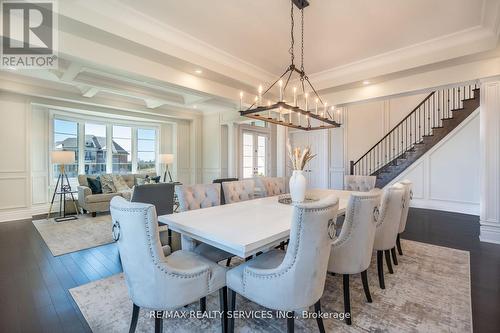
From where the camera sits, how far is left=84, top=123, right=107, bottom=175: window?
21.3 ft

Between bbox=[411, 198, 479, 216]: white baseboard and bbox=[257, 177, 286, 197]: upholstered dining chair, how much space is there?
451cm

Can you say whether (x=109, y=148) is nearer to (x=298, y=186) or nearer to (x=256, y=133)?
(x=256, y=133)

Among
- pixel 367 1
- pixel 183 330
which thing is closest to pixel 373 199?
pixel 183 330

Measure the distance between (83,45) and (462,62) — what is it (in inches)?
194

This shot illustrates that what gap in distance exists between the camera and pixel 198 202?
105 inches

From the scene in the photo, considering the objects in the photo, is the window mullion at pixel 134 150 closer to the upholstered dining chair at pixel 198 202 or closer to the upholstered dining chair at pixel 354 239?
the upholstered dining chair at pixel 198 202

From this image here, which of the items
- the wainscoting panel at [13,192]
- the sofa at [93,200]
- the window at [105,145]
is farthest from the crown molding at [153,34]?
the window at [105,145]

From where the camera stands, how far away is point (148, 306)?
144 cm

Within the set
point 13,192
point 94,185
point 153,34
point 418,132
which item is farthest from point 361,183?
point 13,192

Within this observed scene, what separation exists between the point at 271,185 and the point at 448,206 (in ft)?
16.4

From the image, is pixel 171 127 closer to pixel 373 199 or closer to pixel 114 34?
pixel 114 34

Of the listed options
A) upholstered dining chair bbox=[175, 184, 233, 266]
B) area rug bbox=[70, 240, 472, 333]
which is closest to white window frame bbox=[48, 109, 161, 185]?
area rug bbox=[70, 240, 472, 333]

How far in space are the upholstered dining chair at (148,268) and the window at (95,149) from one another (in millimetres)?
6156

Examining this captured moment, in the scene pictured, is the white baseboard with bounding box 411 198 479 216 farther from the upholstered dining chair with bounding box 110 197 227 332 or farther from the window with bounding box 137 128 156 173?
the window with bounding box 137 128 156 173
